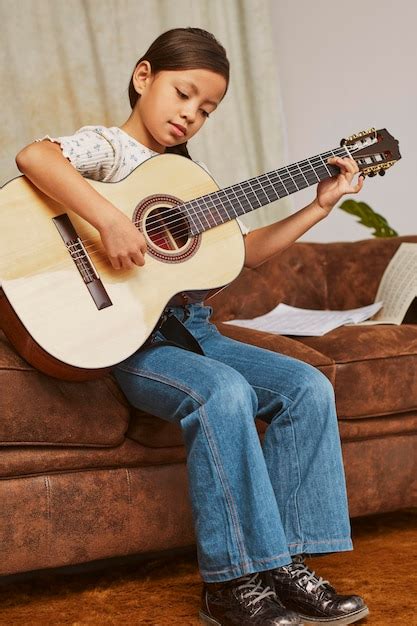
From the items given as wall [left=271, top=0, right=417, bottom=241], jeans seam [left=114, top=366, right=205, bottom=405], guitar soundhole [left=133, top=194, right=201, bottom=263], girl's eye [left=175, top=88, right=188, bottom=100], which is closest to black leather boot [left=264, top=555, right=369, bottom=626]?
jeans seam [left=114, top=366, right=205, bottom=405]

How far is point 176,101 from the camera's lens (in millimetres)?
1724

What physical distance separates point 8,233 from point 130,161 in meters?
0.32

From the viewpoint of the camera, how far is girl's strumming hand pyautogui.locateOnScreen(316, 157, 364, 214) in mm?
1751

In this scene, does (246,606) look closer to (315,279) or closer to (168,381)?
(168,381)

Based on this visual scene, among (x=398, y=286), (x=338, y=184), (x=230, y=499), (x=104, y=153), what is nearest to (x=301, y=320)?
(x=398, y=286)

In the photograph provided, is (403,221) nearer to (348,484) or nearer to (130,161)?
(348,484)

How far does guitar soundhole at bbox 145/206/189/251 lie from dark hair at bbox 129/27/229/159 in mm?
307

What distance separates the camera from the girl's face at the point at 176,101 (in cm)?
172

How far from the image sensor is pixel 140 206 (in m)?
1.62

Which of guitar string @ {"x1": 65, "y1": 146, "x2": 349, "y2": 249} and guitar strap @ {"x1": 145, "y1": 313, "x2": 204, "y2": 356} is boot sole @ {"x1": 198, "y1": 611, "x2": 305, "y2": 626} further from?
guitar string @ {"x1": 65, "y1": 146, "x2": 349, "y2": 249}

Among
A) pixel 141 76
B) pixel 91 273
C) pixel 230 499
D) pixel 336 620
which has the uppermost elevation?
pixel 141 76

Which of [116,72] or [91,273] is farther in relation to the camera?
[116,72]

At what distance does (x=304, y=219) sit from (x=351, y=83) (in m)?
2.04

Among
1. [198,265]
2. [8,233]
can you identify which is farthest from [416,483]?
[8,233]
